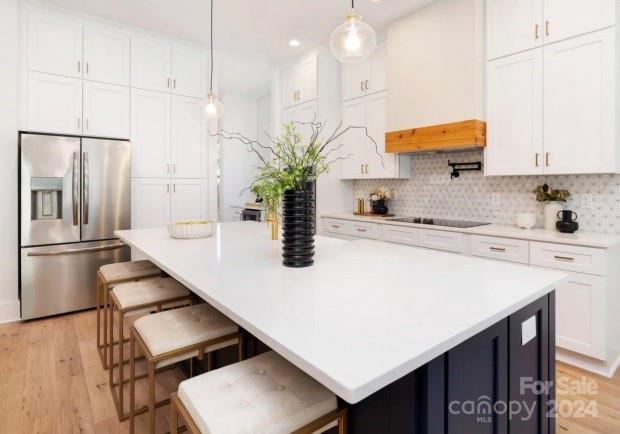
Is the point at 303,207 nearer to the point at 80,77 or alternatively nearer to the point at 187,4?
the point at 187,4

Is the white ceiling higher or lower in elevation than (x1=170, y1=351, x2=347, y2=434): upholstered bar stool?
higher

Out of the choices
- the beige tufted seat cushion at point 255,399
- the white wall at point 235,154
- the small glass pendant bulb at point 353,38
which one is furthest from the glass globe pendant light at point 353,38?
the white wall at point 235,154

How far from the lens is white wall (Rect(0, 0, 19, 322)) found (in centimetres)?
331

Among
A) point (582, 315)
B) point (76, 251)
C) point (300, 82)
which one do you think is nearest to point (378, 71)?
point (300, 82)

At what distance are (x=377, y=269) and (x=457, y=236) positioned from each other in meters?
1.77

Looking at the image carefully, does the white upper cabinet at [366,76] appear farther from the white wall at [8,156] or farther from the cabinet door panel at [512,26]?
the white wall at [8,156]

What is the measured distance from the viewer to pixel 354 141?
438 cm

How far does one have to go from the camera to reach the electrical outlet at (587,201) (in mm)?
2770

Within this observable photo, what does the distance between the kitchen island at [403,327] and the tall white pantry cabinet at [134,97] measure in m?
2.73

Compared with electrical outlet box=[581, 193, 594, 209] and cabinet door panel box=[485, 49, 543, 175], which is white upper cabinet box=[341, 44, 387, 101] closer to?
cabinet door panel box=[485, 49, 543, 175]

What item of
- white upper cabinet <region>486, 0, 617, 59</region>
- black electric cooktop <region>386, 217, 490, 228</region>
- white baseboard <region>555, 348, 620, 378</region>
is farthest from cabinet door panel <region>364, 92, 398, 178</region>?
white baseboard <region>555, 348, 620, 378</region>

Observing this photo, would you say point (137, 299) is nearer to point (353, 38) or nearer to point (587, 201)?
point (353, 38)

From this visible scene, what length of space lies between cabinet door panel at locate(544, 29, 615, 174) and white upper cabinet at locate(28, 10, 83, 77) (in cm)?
430

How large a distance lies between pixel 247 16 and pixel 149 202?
90.8 inches
